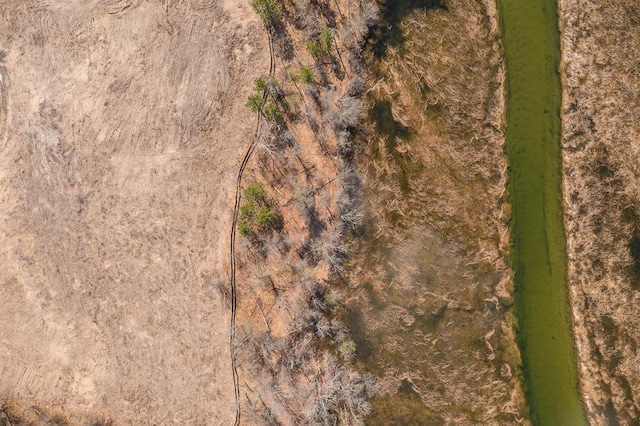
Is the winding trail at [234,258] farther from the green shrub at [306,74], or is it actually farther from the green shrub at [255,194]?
the green shrub at [306,74]

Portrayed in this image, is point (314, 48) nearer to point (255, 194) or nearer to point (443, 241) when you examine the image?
point (255, 194)

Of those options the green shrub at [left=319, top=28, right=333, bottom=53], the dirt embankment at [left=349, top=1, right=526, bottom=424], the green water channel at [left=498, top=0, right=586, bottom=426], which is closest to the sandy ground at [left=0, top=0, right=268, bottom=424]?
the green shrub at [left=319, top=28, right=333, bottom=53]

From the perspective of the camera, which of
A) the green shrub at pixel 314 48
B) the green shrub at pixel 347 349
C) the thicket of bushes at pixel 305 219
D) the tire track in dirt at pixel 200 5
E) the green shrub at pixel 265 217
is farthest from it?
the green shrub at pixel 347 349

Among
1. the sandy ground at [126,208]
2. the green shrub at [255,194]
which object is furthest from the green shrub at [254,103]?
the green shrub at [255,194]

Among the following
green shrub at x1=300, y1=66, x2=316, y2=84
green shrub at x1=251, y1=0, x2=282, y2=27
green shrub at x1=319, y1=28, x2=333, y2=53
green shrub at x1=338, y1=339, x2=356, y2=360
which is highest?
Answer: green shrub at x1=251, y1=0, x2=282, y2=27

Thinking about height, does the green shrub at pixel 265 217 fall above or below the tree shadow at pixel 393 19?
below

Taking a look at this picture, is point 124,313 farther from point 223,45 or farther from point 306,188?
point 223,45

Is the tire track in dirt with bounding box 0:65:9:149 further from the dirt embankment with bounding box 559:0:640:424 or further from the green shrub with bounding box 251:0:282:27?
the dirt embankment with bounding box 559:0:640:424

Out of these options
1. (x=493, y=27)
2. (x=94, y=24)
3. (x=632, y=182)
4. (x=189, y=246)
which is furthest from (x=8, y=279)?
(x=632, y=182)
